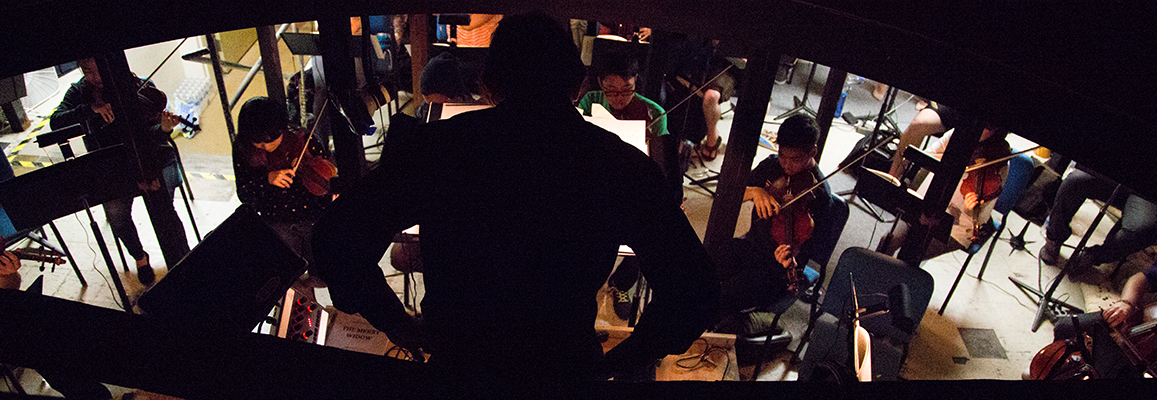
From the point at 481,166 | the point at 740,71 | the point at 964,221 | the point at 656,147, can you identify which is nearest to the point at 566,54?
the point at 481,166

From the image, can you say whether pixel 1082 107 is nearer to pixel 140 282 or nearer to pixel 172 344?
pixel 172 344

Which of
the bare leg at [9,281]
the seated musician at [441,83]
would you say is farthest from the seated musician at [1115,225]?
the bare leg at [9,281]

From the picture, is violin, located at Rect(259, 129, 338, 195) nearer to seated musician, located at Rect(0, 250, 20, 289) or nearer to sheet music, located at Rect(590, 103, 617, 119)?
seated musician, located at Rect(0, 250, 20, 289)

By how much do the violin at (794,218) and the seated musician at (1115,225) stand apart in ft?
6.87

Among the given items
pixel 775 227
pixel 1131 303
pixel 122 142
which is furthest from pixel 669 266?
pixel 1131 303

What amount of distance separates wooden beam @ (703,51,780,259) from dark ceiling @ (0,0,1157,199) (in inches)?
11.7

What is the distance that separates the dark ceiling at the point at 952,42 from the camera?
154cm

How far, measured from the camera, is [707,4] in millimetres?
2350

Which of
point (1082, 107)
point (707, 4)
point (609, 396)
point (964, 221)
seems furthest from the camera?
point (964, 221)

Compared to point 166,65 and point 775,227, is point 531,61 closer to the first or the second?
point 775,227

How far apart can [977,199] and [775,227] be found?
3.92 ft

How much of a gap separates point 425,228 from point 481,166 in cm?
17

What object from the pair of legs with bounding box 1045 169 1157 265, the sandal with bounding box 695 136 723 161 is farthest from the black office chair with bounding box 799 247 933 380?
the sandal with bounding box 695 136 723 161

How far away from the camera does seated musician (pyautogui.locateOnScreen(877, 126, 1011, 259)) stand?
3801 mm
